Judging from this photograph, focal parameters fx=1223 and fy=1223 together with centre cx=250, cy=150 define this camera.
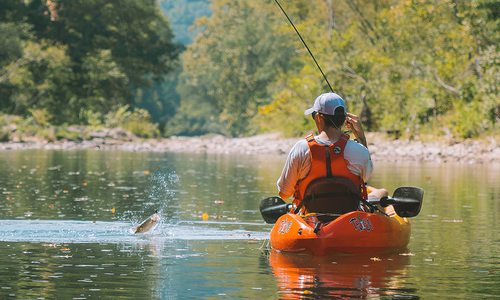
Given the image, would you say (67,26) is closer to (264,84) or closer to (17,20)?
(17,20)

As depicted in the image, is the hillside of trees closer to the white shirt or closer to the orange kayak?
the orange kayak

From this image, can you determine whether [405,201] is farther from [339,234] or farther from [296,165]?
[296,165]

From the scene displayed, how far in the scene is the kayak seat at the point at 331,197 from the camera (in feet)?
38.4

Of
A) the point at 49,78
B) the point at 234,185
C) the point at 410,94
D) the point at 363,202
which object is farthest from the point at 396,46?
Result: the point at 363,202

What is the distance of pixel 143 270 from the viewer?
35.7 ft

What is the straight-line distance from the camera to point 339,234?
1159cm

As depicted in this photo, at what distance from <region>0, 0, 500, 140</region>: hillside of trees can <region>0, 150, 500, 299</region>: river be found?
2007 cm

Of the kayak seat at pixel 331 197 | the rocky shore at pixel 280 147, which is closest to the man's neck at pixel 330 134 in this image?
the kayak seat at pixel 331 197

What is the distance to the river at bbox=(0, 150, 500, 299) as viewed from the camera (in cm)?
977

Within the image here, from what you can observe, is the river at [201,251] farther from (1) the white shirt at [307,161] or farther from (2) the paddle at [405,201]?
(1) the white shirt at [307,161]

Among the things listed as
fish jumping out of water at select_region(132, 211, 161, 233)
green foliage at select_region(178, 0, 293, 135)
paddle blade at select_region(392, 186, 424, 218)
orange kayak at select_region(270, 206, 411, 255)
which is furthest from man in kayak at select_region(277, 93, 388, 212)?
green foliage at select_region(178, 0, 293, 135)

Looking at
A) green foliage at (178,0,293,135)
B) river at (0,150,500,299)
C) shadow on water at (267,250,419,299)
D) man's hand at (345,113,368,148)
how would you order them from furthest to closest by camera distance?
1. green foliage at (178,0,293,135)
2. man's hand at (345,113,368,148)
3. river at (0,150,500,299)
4. shadow on water at (267,250,419,299)

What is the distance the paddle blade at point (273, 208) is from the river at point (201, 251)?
378 mm

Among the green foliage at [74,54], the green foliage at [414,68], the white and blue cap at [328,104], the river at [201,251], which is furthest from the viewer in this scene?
the green foliage at [74,54]
